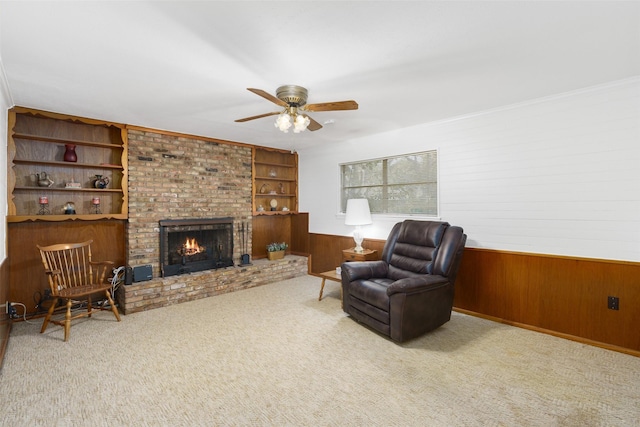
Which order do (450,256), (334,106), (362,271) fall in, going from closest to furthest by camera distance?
1. (334,106)
2. (450,256)
3. (362,271)

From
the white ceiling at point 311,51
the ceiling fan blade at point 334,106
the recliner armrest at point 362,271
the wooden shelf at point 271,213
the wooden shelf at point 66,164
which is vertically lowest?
the recliner armrest at point 362,271

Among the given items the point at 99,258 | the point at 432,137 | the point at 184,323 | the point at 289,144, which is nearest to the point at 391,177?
the point at 432,137

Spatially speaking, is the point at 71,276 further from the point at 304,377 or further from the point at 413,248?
the point at 413,248

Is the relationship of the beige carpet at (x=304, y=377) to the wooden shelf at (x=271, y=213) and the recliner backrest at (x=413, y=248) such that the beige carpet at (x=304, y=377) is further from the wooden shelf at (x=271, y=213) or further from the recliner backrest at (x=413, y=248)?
the wooden shelf at (x=271, y=213)

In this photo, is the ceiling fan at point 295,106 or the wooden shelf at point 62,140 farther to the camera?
the wooden shelf at point 62,140

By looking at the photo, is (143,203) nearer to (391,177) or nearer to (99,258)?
(99,258)

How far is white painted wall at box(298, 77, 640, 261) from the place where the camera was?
2830 millimetres

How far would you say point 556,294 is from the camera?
3193 millimetres

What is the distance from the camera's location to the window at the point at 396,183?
4305mm

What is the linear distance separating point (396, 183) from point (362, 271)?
1747 millimetres

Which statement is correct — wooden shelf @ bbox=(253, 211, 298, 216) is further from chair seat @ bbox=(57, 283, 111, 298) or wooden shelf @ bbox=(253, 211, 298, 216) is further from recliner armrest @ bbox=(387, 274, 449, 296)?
recliner armrest @ bbox=(387, 274, 449, 296)

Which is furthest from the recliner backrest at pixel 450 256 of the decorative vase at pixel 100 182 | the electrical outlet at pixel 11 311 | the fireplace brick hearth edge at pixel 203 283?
the electrical outlet at pixel 11 311

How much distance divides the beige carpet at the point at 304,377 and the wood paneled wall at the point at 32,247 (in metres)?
0.46

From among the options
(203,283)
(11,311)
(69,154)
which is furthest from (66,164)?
(203,283)
